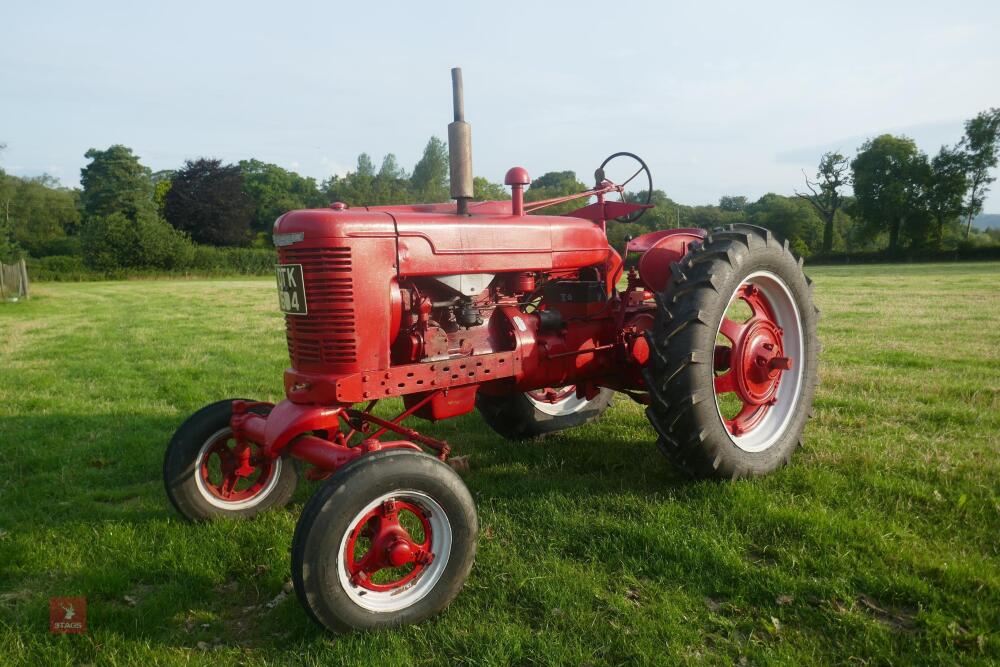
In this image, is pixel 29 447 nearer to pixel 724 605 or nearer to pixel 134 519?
pixel 134 519

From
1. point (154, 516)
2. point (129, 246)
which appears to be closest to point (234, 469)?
point (154, 516)

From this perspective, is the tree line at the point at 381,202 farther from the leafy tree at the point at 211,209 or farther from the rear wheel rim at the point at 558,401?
the rear wheel rim at the point at 558,401

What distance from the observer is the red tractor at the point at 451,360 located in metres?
2.58

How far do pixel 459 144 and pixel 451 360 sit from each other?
3.40ft

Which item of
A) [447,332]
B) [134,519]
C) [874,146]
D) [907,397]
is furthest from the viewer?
[874,146]

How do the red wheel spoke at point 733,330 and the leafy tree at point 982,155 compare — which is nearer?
the red wheel spoke at point 733,330

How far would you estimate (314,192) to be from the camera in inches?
2835

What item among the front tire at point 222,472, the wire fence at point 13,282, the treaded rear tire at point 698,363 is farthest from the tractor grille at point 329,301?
the wire fence at point 13,282

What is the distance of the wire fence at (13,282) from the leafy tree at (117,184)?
2325 centimetres

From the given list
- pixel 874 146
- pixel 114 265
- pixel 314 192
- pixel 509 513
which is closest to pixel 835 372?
pixel 509 513

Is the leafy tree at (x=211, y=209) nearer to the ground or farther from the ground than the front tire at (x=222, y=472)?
farther from the ground

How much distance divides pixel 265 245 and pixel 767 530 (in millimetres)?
53577

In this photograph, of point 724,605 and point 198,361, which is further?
point 198,361

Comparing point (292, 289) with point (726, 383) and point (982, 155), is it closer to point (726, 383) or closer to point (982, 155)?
point (726, 383)
